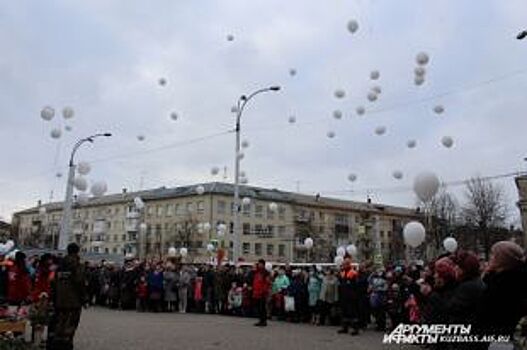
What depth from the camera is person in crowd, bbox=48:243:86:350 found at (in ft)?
33.9

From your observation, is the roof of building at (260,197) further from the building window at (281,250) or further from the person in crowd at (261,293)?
the person in crowd at (261,293)

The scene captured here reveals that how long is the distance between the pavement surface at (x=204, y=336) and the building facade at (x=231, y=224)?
63.2 meters

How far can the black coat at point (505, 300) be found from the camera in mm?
4832

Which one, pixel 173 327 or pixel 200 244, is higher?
pixel 200 244

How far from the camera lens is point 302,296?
2019cm

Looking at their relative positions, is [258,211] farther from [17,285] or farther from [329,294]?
[17,285]

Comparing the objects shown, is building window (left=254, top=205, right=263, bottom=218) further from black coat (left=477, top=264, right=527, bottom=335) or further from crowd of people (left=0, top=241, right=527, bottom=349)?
black coat (left=477, top=264, right=527, bottom=335)

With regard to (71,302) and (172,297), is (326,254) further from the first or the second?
(71,302)

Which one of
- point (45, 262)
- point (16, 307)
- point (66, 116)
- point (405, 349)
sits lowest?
point (405, 349)

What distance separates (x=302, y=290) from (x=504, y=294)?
614 inches

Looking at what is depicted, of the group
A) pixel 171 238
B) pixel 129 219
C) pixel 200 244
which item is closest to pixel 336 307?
pixel 200 244

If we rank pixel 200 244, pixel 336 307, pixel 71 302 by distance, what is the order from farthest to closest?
pixel 200 244, pixel 336 307, pixel 71 302

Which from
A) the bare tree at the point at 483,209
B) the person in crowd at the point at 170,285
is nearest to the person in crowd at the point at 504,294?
the person in crowd at the point at 170,285

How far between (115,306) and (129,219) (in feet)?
261
